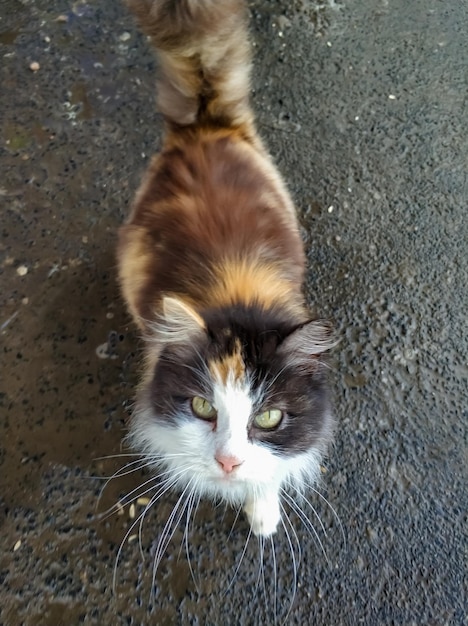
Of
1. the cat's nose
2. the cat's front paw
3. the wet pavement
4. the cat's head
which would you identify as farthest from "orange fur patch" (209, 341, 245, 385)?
the wet pavement

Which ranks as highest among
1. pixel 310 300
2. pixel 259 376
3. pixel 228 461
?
pixel 259 376

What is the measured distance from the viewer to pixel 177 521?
5.20 feet

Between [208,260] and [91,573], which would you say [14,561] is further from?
[208,260]

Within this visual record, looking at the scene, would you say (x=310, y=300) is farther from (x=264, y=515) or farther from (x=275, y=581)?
(x=275, y=581)

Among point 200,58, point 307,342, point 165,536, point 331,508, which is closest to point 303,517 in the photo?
point 331,508

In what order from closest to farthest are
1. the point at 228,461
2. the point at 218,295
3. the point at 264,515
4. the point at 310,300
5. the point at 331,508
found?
the point at 228,461 < the point at 218,295 < the point at 264,515 < the point at 331,508 < the point at 310,300

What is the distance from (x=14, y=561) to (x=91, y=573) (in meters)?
0.22

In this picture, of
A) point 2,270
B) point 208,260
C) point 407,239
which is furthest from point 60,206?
point 407,239

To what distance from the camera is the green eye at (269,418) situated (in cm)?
116

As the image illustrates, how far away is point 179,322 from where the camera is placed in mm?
1173

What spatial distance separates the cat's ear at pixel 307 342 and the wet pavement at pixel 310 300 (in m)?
0.64

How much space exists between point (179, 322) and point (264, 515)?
680 millimetres

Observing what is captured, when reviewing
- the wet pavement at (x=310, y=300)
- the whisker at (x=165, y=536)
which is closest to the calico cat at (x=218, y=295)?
the whisker at (x=165, y=536)

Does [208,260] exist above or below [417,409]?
above
